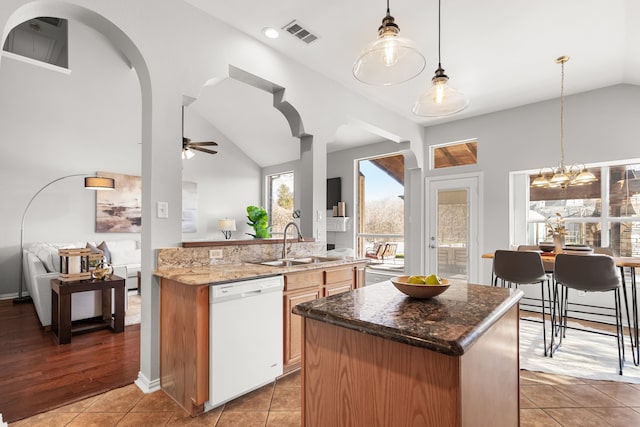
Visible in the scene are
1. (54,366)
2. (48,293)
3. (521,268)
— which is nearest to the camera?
(54,366)

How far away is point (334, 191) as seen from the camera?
23.3 ft

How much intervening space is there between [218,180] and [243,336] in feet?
19.6

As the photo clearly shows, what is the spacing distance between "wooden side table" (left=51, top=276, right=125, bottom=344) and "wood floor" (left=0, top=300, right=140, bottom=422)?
9 centimetres

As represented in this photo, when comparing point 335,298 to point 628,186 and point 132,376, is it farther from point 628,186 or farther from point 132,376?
point 628,186

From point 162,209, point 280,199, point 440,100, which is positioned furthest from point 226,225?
point 440,100

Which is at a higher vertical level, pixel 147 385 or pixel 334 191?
pixel 334 191

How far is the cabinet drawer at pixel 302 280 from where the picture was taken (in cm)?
247

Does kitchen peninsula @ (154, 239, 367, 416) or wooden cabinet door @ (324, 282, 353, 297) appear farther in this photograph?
wooden cabinet door @ (324, 282, 353, 297)

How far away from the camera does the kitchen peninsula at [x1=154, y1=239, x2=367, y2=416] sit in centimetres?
194

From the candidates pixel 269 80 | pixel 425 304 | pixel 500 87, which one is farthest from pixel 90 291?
pixel 500 87

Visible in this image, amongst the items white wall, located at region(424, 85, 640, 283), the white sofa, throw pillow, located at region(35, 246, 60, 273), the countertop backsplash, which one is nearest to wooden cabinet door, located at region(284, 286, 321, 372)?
the countertop backsplash

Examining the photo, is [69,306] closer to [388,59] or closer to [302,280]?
[302,280]

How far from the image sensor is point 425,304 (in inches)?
51.1

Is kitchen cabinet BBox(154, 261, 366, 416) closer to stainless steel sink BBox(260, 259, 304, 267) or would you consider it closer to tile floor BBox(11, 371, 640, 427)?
tile floor BBox(11, 371, 640, 427)
